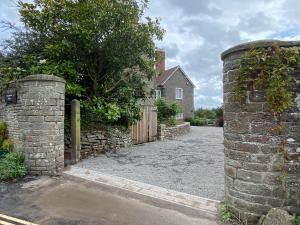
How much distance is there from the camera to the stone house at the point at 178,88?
30.9 metres

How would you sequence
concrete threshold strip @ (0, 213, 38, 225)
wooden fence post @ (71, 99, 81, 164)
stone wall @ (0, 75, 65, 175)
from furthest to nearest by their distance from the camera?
wooden fence post @ (71, 99, 81, 164)
stone wall @ (0, 75, 65, 175)
concrete threshold strip @ (0, 213, 38, 225)

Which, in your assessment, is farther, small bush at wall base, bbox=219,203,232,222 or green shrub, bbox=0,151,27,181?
green shrub, bbox=0,151,27,181

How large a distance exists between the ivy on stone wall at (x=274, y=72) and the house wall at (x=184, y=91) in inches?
1048

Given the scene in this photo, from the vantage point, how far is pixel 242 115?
4367mm

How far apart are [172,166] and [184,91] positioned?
26.0 meters

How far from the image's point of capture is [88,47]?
9992 mm

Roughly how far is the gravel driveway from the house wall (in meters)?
19.9

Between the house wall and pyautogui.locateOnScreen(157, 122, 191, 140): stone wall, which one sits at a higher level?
the house wall

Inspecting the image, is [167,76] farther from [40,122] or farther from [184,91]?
[40,122]

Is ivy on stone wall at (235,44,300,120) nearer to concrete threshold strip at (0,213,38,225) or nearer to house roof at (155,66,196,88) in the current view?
concrete threshold strip at (0,213,38,225)

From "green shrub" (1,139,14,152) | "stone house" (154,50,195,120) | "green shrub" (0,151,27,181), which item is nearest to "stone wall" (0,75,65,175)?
"green shrub" (0,151,27,181)

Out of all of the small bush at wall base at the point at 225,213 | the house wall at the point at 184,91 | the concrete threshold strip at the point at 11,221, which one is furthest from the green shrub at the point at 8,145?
the house wall at the point at 184,91

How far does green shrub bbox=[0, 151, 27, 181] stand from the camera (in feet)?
22.4

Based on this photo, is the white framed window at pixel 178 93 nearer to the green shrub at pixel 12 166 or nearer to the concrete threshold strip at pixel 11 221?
the green shrub at pixel 12 166
